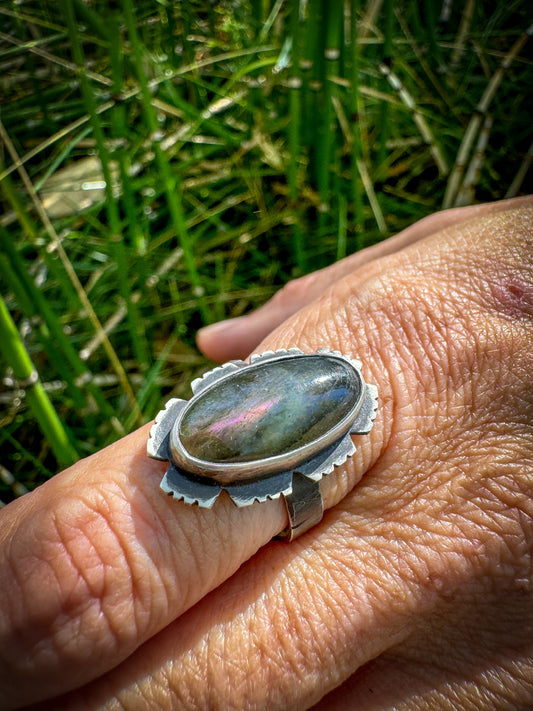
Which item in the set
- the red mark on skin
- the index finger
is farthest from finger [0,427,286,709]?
the red mark on skin

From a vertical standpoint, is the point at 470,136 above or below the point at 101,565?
above

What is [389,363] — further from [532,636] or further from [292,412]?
[532,636]

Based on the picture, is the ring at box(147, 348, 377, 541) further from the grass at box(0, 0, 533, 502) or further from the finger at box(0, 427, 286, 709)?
the grass at box(0, 0, 533, 502)

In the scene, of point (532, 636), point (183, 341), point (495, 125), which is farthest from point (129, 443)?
point (495, 125)

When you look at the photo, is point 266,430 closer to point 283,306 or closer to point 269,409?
point 269,409

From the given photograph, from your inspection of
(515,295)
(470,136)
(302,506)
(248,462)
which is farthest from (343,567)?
(470,136)

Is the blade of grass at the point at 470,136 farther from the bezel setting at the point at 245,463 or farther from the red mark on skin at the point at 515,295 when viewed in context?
the bezel setting at the point at 245,463

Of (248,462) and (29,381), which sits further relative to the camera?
(29,381)
